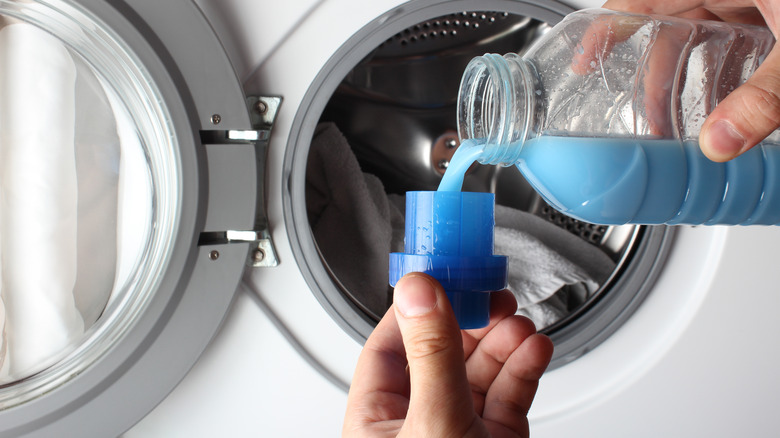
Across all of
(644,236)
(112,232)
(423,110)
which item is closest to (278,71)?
(112,232)

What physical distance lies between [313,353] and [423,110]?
19.2 inches

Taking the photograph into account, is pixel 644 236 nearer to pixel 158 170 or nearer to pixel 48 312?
pixel 158 170

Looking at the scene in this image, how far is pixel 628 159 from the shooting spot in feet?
1.82

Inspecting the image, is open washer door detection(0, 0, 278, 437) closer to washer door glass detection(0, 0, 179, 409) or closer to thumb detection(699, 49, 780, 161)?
washer door glass detection(0, 0, 179, 409)

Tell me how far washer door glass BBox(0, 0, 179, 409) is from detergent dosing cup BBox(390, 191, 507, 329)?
33cm

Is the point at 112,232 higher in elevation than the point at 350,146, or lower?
lower

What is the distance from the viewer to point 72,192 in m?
0.70

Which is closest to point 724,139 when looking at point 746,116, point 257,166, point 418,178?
point 746,116

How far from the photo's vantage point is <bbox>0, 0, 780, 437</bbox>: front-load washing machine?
684 mm

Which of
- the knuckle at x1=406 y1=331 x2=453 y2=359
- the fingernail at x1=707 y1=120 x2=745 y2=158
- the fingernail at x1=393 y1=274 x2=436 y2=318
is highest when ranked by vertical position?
the fingernail at x1=707 y1=120 x2=745 y2=158

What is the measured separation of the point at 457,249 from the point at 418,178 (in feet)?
1.88

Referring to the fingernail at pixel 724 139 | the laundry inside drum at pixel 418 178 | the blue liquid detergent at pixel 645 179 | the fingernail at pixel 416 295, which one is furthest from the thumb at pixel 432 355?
the laundry inside drum at pixel 418 178

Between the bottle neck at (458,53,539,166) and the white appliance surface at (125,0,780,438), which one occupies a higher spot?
the bottle neck at (458,53,539,166)

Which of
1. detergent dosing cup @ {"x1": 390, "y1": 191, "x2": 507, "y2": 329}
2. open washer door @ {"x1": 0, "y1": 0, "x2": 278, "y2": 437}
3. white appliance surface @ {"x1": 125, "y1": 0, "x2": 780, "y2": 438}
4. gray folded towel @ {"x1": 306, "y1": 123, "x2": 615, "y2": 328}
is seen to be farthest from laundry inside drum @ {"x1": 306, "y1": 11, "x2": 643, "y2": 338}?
detergent dosing cup @ {"x1": 390, "y1": 191, "x2": 507, "y2": 329}
